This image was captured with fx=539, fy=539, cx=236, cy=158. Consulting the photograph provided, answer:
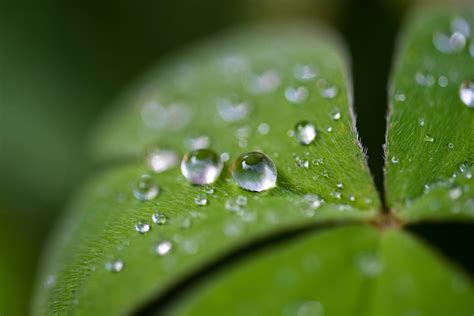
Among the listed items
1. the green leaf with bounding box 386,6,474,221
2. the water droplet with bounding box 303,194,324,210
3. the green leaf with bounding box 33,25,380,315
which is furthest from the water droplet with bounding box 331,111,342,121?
the water droplet with bounding box 303,194,324,210

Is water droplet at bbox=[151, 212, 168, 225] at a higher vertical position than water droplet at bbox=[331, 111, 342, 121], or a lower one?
lower

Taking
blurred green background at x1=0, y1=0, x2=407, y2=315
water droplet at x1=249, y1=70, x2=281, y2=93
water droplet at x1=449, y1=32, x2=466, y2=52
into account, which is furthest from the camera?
blurred green background at x1=0, y1=0, x2=407, y2=315

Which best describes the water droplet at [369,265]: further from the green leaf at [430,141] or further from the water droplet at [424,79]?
the water droplet at [424,79]

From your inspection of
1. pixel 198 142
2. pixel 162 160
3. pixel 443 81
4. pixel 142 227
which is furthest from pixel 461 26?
pixel 142 227

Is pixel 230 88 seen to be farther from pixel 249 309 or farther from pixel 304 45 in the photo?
pixel 249 309

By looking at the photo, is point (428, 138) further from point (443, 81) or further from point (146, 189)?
point (146, 189)

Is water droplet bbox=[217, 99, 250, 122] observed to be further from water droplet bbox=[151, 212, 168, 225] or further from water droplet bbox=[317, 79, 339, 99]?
water droplet bbox=[151, 212, 168, 225]

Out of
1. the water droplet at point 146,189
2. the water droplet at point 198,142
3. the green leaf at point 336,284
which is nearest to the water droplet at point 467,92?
the green leaf at point 336,284
